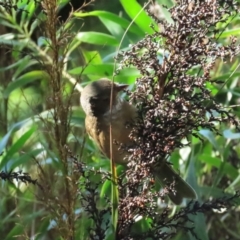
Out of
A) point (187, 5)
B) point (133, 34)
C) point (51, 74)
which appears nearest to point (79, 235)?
point (51, 74)

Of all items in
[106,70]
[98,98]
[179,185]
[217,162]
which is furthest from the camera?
[217,162]

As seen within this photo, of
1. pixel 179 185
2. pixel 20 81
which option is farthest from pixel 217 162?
pixel 20 81

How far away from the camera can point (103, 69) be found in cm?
192

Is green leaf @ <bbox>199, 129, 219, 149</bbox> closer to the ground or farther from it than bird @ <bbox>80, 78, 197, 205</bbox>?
closer to the ground

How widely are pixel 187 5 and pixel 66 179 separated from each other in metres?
0.36

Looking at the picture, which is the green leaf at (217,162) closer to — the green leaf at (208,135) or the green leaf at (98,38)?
the green leaf at (208,135)

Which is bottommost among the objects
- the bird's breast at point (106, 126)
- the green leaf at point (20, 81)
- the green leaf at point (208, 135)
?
the green leaf at point (208, 135)

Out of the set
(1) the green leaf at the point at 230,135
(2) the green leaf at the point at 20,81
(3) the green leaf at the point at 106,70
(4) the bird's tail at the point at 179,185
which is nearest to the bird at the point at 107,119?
(4) the bird's tail at the point at 179,185

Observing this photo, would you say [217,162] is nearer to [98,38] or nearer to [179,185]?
A: [179,185]

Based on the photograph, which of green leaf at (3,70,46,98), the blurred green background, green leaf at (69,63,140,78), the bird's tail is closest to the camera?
the bird's tail

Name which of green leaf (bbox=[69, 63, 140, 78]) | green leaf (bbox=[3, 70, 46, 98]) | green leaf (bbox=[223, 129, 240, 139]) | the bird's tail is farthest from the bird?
green leaf (bbox=[3, 70, 46, 98])

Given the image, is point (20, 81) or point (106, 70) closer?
point (106, 70)

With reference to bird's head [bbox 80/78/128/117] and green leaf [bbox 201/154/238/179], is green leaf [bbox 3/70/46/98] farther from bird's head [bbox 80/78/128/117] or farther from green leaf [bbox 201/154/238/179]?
green leaf [bbox 201/154/238/179]

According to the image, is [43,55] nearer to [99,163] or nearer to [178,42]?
[99,163]
